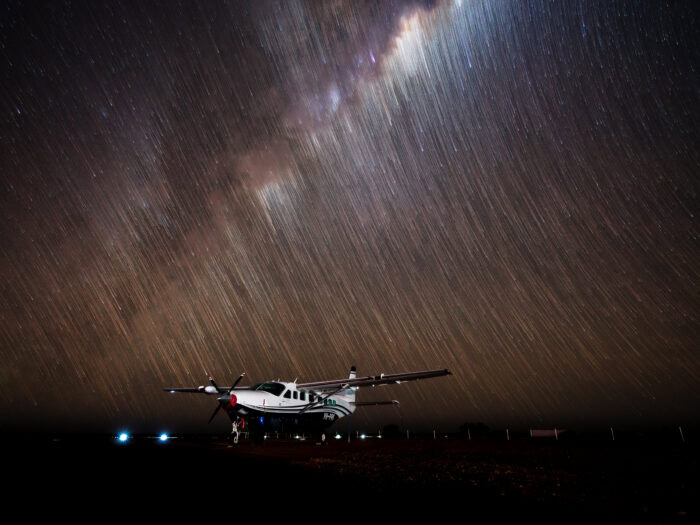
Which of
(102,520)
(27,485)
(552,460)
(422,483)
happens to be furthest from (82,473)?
(552,460)

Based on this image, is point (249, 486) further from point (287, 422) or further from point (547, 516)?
point (287, 422)

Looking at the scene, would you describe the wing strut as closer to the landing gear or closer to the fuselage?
the fuselage

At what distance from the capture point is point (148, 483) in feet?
28.7

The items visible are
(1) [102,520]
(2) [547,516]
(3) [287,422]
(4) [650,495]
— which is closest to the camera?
(1) [102,520]

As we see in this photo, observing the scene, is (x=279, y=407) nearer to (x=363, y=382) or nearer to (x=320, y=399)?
(x=320, y=399)

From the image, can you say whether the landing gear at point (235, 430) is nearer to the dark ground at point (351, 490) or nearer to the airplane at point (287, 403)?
the airplane at point (287, 403)

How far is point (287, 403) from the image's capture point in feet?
96.1

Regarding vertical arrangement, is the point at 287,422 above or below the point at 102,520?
above

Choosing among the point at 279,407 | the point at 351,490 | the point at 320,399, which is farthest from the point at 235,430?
the point at 351,490

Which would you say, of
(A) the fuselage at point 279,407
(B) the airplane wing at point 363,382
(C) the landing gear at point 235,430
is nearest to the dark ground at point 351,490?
(A) the fuselage at point 279,407

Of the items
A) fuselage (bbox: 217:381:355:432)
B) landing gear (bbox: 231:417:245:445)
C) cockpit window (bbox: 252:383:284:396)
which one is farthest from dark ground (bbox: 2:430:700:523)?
cockpit window (bbox: 252:383:284:396)

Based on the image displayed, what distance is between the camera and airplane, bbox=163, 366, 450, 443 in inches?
1053

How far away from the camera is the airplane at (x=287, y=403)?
2673cm

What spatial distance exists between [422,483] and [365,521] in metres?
4.55
